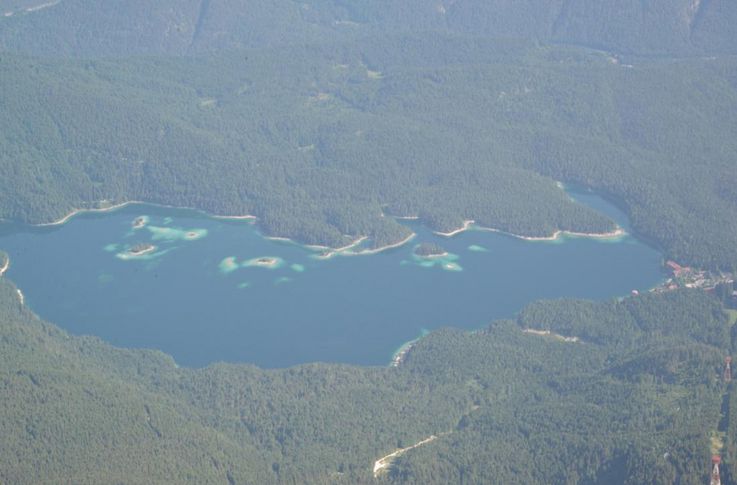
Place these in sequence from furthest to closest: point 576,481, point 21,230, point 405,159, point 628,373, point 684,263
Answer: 1. point 405,159
2. point 21,230
3. point 684,263
4. point 628,373
5. point 576,481

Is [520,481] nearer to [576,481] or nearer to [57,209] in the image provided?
[576,481]

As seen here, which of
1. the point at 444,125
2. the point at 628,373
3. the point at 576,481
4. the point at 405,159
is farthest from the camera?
the point at 444,125

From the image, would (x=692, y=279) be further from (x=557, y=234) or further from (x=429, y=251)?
(x=429, y=251)

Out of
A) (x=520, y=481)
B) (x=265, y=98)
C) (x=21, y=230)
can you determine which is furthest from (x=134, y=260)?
(x=520, y=481)

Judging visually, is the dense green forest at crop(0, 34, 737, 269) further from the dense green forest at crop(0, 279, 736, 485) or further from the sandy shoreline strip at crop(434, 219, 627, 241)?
the dense green forest at crop(0, 279, 736, 485)

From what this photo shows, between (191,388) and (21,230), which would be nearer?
(191,388)

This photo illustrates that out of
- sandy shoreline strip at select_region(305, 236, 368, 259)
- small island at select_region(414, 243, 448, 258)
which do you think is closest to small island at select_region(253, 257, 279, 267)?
sandy shoreline strip at select_region(305, 236, 368, 259)

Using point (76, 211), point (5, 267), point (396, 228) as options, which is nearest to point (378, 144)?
point (396, 228)
